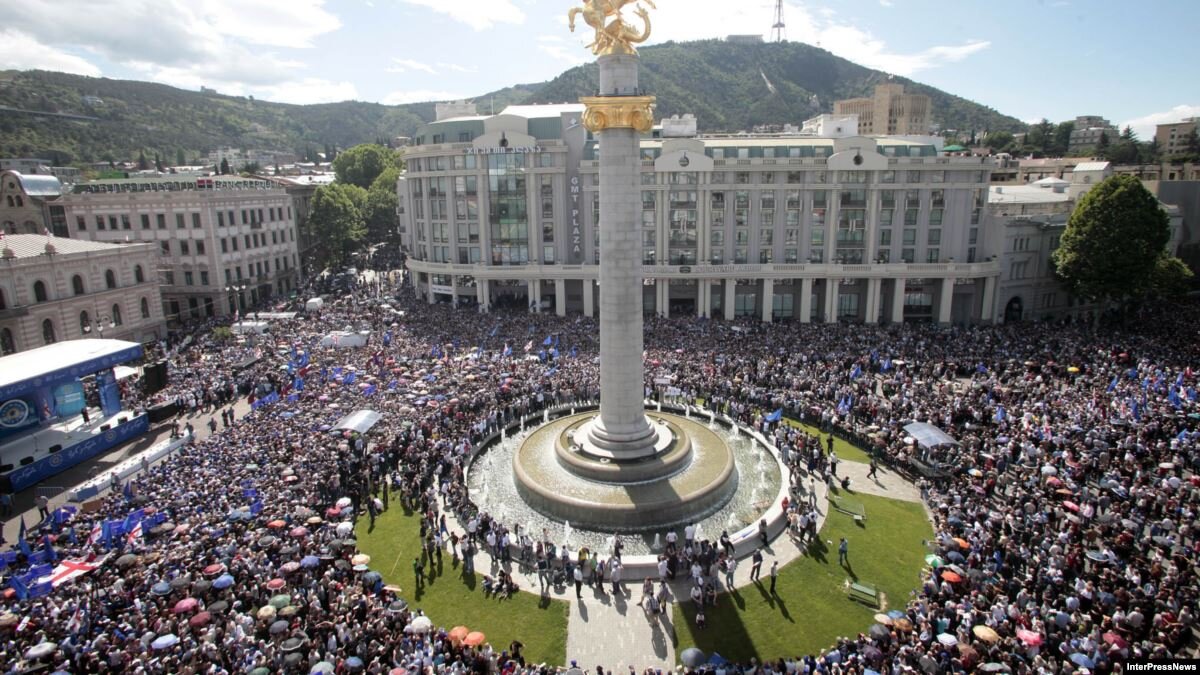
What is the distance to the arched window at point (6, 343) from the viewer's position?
5288 cm

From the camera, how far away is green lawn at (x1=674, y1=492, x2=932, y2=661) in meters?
23.1

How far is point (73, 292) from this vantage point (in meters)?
58.4

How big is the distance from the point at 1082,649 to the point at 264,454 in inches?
1356

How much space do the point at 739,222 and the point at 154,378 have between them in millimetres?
53386

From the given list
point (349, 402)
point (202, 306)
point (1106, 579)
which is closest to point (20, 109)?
point (202, 306)

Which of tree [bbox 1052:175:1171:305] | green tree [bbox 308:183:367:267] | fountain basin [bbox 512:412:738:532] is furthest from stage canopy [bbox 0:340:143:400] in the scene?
tree [bbox 1052:175:1171:305]

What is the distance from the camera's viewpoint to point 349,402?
42.1 m

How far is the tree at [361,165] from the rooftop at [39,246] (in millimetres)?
77203

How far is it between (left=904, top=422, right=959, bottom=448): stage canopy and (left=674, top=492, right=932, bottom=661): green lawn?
535cm

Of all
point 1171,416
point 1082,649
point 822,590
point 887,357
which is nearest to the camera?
point 1082,649

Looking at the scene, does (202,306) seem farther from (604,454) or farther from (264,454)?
(604,454)

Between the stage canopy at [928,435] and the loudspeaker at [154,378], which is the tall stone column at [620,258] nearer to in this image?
the stage canopy at [928,435]

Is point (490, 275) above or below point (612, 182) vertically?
below

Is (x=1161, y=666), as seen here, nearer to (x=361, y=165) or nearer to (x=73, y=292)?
(x=73, y=292)
